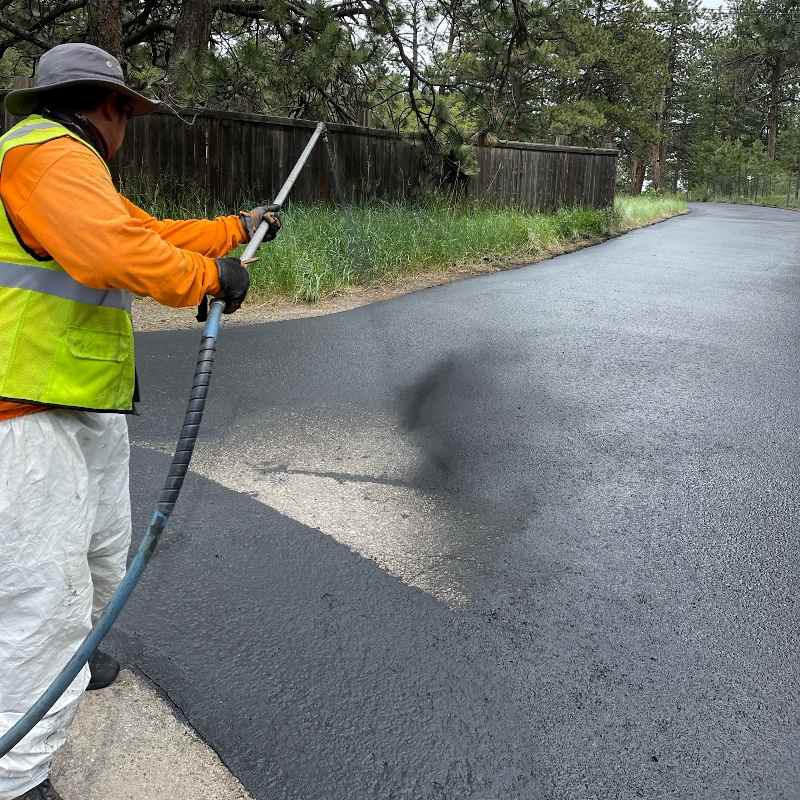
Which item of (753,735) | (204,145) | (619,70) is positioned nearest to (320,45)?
(204,145)

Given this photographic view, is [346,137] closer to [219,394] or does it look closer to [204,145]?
[204,145]

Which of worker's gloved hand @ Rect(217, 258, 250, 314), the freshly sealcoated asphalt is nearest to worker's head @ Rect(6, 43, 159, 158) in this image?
worker's gloved hand @ Rect(217, 258, 250, 314)

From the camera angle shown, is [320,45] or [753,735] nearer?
[753,735]

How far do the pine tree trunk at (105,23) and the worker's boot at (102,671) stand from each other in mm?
8756

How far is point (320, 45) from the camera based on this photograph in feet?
30.7

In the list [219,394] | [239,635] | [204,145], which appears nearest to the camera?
[239,635]

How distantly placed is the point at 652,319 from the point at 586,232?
8.20 m

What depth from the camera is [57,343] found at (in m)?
2.12

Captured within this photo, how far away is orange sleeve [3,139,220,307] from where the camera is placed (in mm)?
1970

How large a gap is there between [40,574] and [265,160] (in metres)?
11.6

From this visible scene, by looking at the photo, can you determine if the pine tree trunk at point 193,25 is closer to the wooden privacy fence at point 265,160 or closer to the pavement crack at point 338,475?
the wooden privacy fence at point 265,160

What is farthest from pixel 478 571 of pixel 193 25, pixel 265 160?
pixel 265 160

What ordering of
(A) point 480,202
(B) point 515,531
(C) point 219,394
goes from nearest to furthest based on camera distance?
(B) point 515,531 → (C) point 219,394 → (A) point 480,202

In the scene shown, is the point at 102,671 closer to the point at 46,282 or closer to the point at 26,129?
the point at 46,282
